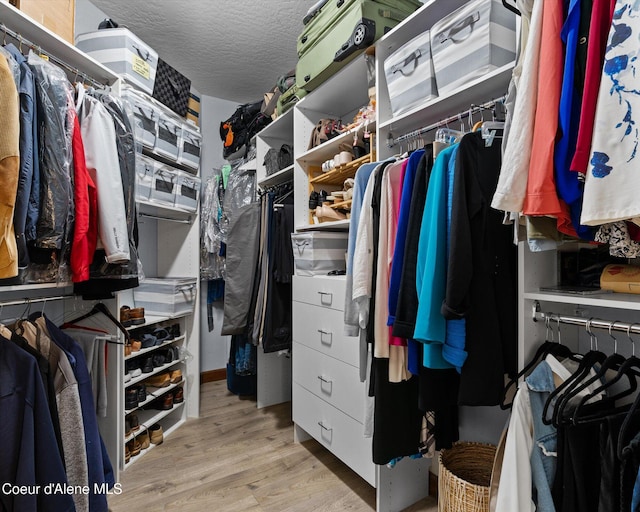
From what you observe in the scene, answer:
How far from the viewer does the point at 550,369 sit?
934mm

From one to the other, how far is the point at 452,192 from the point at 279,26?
1933 millimetres

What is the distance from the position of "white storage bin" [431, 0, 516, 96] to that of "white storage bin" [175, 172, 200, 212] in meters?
1.64

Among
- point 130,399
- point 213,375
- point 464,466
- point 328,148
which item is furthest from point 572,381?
point 213,375

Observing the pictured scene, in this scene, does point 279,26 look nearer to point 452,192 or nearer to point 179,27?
point 179,27

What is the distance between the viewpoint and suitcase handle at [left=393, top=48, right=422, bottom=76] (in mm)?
1351

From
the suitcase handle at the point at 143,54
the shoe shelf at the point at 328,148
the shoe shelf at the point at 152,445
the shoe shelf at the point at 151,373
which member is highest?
the suitcase handle at the point at 143,54

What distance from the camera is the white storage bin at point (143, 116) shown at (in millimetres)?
1881

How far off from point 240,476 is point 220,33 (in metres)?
2.60

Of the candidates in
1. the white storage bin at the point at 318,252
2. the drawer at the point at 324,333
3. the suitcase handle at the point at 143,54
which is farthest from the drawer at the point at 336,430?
Answer: the suitcase handle at the point at 143,54

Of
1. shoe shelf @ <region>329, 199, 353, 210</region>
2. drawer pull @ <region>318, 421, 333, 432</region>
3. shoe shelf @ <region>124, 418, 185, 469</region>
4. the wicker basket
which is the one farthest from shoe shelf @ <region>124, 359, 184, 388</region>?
the wicker basket

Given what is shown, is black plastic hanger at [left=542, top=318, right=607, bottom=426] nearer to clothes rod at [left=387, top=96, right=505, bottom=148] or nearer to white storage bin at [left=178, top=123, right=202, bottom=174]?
clothes rod at [left=387, top=96, right=505, bottom=148]

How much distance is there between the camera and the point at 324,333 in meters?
1.79

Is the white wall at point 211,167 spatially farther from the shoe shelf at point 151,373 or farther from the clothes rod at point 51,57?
the clothes rod at point 51,57

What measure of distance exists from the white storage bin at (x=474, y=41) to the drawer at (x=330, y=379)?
1.23m
